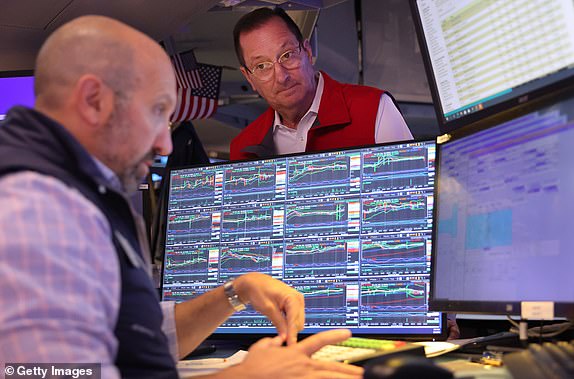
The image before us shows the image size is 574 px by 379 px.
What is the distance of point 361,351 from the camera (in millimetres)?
1561

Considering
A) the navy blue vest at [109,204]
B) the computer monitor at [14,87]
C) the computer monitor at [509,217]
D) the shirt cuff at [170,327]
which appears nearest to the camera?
the navy blue vest at [109,204]

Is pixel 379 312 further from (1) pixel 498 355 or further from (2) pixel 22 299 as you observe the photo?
(2) pixel 22 299

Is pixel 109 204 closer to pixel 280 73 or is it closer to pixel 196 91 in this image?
pixel 280 73

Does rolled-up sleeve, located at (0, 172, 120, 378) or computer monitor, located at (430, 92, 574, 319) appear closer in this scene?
rolled-up sleeve, located at (0, 172, 120, 378)

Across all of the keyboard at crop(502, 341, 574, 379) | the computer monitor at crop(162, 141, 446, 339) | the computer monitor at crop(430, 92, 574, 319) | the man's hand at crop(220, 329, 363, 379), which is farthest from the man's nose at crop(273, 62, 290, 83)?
the keyboard at crop(502, 341, 574, 379)

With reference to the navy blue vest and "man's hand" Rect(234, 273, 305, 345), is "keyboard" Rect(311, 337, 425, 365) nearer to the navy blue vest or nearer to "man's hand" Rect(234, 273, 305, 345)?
"man's hand" Rect(234, 273, 305, 345)

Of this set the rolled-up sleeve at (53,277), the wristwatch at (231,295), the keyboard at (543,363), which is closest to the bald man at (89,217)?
the rolled-up sleeve at (53,277)

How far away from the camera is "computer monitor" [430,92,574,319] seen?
137 centimetres

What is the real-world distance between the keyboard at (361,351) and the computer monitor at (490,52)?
0.50 metres

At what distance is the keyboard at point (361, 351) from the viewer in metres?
1.50

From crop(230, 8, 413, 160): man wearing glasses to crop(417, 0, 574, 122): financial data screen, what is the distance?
2.86 feet

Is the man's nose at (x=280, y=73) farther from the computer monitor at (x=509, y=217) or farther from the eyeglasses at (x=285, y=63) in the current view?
the computer monitor at (x=509, y=217)

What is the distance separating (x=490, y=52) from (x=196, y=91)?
185 inches

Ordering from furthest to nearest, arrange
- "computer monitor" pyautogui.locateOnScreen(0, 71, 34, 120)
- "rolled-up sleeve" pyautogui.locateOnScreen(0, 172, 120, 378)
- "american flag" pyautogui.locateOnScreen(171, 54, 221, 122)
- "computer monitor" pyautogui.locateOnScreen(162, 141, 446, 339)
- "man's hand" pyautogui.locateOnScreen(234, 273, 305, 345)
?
"american flag" pyautogui.locateOnScreen(171, 54, 221, 122), "computer monitor" pyautogui.locateOnScreen(0, 71, 34, 120), "computer monitor" pyautogui.locateOnScreen(162, 141, 446, 339), "man's hand" pyautogui.locateOnScreen(234, 273, 305, 345), "rolled-up sleeve" pyautogui.locateOnScreen(0, 172, 120, 378)
